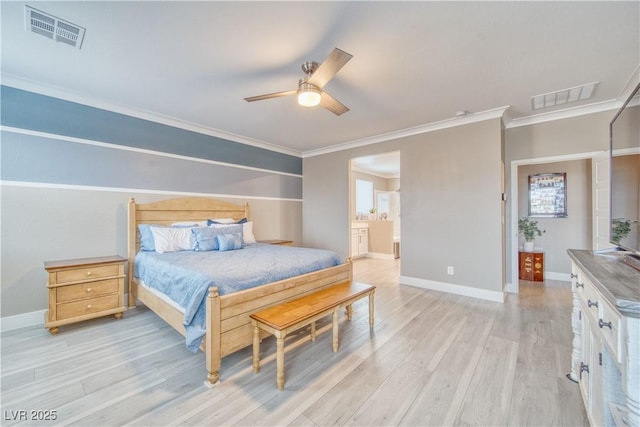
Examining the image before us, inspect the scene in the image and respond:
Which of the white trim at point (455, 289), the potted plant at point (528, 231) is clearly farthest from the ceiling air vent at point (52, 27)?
the potted plant at point (528, 231)

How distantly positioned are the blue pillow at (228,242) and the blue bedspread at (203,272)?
0.16 metres

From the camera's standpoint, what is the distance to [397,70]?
2543mm

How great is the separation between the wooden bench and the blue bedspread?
0.29m

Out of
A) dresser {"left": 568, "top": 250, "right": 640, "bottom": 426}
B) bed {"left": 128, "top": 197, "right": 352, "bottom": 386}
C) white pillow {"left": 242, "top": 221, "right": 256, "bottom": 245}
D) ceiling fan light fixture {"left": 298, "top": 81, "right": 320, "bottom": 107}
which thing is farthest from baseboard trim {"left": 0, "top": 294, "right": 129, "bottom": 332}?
dresser {"left": 568, "top": 250, "right": 640, "bottom": 426}

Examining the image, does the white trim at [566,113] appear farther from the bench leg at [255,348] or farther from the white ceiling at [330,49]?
the bench leg at [255,348]

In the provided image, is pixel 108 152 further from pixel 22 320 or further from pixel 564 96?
pixel 564 96

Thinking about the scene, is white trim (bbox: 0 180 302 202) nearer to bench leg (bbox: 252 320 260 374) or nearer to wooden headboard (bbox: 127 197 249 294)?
wooden headboard (bbox: 127 197 249 294)

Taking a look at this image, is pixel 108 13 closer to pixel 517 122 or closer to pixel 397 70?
pixel 397 70

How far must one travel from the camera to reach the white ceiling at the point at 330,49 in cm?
182

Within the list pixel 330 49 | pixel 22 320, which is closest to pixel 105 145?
pixel 22 320

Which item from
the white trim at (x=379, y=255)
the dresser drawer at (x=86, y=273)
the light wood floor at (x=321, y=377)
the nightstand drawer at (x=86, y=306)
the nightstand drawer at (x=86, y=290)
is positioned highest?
the dresser drawer at (x=86, y=273)

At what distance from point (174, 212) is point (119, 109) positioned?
4.92ft

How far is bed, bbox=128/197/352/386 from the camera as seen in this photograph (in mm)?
1867

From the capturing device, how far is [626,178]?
5.58 feet
